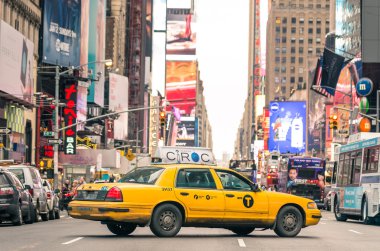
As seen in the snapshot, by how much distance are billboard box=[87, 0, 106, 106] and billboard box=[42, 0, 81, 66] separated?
1440 cm

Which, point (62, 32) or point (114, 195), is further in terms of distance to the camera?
point (62, 32)

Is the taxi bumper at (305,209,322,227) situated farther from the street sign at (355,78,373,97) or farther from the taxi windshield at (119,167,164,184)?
the street sign at (355,78,373,97)

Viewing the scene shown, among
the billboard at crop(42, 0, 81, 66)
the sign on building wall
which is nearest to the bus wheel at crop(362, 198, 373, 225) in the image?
the billboard at crop(42, 0, 81, 66)

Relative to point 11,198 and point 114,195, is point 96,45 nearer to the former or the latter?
point 11,198

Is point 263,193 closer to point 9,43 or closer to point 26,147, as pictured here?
point 9,43

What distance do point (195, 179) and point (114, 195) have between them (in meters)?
2.31

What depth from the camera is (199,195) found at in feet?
75.5

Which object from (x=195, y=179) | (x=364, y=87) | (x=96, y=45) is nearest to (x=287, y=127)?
(x=96, y=45)

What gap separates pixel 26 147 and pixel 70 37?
21.9 meters

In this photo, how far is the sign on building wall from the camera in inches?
3578

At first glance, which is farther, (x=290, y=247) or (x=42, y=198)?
(x=42, y=198)

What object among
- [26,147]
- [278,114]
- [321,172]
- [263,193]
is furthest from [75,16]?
[278,114]

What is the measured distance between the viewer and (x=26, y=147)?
78.4 meters

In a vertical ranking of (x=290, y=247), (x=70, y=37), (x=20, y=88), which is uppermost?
(x=70, y=37)
